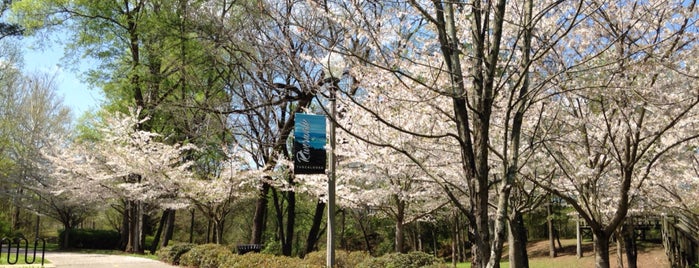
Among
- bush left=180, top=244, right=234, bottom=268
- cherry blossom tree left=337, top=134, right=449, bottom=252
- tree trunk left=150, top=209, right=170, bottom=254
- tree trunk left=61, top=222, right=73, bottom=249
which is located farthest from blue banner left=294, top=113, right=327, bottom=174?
tree trunk left=61, top=222, right=73, bottom=249

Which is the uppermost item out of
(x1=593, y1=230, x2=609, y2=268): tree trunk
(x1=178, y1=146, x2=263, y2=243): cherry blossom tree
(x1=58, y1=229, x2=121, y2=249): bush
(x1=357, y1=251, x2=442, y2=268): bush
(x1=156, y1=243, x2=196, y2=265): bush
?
(x1=178, y1=146, x2=263, y2=243): cherry blossom tree

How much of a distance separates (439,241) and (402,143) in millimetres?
24196

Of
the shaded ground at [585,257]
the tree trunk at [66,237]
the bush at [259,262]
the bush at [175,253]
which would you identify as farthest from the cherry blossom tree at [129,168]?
the shaded ground at [585,257]

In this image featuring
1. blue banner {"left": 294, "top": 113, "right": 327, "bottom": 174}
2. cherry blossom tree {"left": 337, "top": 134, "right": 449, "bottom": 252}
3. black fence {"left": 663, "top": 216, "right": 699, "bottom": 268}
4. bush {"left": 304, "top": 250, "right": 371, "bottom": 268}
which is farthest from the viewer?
black fence {"left": 663, "top": 216, "right": 699, "bottom": 268}

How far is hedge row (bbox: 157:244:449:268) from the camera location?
852 centimetres

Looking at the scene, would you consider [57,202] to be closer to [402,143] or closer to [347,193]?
[347,193]

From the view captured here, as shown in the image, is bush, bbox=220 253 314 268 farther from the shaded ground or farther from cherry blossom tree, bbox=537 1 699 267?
the shaded ground

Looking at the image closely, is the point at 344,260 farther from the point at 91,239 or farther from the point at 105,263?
the point at 91,239

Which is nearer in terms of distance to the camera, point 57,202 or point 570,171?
point 570,171

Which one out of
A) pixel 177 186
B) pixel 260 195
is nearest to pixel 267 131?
pixel 260 195

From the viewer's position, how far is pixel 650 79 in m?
6.71

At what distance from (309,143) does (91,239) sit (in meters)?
22.3

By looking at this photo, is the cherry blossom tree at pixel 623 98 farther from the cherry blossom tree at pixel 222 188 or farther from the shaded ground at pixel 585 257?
the shaded ground at pixel 585 257

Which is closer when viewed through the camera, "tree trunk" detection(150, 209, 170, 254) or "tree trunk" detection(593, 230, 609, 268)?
"tree trunk" detection(593, 230, 609, 268)
